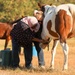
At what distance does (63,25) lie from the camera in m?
8.91

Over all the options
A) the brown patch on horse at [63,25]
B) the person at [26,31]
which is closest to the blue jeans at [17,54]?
the person at [26,31]

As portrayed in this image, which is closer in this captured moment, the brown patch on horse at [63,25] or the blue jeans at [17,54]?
the brown patch on horse at [63,25]

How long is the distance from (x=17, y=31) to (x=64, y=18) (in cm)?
165

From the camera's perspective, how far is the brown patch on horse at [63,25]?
29.2ft

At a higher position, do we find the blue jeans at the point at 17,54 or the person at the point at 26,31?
the person at the point at 26,31

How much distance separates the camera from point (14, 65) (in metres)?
10.3

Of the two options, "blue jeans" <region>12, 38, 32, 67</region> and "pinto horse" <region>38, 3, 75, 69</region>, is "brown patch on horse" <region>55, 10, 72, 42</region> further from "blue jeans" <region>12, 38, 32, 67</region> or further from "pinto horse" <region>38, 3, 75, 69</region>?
"blue jeans" <region>12, 38, 32, 67</region>

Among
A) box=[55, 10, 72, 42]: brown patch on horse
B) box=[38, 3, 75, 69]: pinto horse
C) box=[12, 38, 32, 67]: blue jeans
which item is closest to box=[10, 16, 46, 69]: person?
box=[12, 38, 32, 67]: blue jeans

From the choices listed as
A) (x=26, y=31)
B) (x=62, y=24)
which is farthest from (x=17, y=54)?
(x=62, y=24)

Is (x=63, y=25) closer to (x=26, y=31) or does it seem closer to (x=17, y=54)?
(x=26, y=31)

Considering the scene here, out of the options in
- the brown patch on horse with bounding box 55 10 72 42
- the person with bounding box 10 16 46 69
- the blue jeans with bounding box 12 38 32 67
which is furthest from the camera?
the blue jeans with bounding box 12 38 32 67

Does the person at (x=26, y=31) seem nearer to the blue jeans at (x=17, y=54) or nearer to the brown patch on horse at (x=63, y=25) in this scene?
the blue jeans at (x=17, y=54)

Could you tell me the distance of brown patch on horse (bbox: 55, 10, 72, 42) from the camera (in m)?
8.90

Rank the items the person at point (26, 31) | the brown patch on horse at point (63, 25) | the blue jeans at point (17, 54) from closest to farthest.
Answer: the brown patch on horse at point (63, 25) < the person at point (26, 31) < the blue jeans at point (17, 54)
